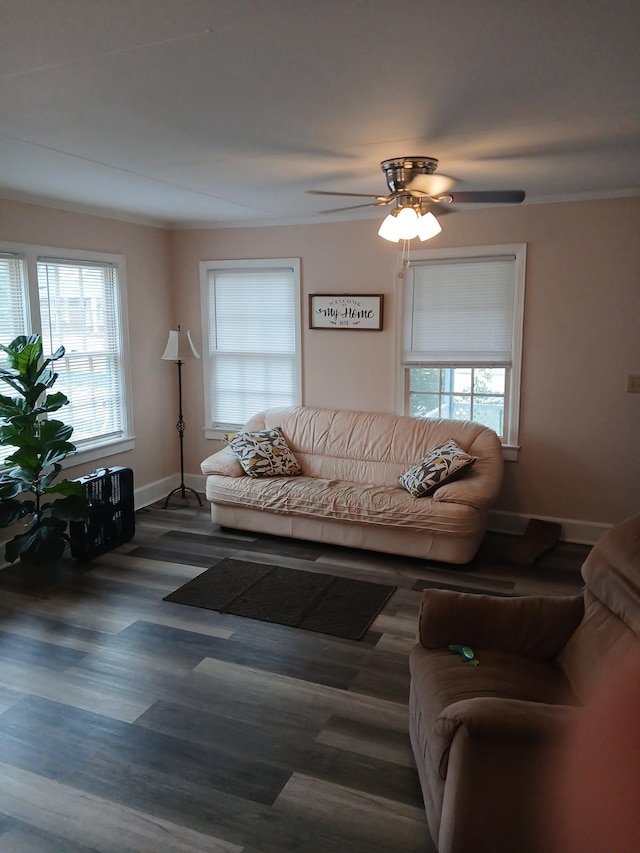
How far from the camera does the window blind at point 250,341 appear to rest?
5578mm

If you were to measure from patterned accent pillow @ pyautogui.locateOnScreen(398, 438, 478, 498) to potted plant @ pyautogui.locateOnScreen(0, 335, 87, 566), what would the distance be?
7.41 feet

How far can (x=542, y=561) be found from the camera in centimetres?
442

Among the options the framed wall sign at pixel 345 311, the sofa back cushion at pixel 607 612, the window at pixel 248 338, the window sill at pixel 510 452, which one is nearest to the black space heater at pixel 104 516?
the window at pixel 248 338

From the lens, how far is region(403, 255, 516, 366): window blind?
188 inches

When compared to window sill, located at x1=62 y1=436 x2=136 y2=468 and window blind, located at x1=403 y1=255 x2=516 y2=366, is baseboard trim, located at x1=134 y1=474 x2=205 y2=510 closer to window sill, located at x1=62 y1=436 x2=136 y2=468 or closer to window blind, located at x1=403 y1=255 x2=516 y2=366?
window sill, located at x1=62 y1=436 x2=136 y2=468

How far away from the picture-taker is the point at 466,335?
4.92 m

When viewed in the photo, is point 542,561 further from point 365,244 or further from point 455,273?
point 365,244

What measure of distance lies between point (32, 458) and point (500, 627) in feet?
10.1

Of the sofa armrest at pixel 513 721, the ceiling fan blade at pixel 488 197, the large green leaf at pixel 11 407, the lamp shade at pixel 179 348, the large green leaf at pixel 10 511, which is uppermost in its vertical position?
the ceiling fan blade at pixel 488 197

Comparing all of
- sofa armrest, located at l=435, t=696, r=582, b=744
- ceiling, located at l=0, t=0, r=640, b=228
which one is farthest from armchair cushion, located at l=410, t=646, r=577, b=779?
ceiling, located at l=0, t=0, r=640, b=228

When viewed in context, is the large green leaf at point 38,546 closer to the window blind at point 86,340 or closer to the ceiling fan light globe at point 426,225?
the window blind at point 86,340

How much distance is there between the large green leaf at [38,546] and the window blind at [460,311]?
2945 mm

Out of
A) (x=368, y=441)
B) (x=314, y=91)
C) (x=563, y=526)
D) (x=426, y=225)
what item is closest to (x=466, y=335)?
(x=368, y=441)

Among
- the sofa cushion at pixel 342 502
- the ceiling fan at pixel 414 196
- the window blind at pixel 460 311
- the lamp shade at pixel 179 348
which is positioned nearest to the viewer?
the ceiling fan at pixel 414 196
